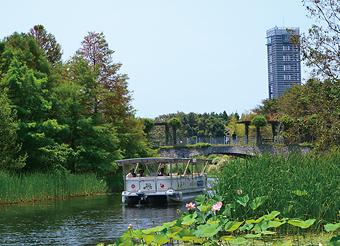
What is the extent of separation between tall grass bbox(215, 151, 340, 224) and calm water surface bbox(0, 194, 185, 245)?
13.4 feet

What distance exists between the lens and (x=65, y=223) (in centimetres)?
1745

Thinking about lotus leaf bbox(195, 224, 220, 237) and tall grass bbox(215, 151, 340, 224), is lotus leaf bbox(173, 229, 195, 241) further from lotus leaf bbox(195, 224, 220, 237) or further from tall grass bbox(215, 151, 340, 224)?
tall grass bbox(215, 151, 340, 224)

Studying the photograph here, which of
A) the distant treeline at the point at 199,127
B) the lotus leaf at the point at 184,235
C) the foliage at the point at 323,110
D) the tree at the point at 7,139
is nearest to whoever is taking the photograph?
the lotus leaf at the point at 184,235

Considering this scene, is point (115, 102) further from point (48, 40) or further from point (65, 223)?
point (65, 223)

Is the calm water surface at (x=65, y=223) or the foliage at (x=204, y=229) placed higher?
the foliage at (x=204, y=229)

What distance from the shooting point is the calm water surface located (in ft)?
45.1

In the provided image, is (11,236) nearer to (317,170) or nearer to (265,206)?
(265,206)

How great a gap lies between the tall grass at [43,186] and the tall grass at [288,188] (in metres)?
16.9

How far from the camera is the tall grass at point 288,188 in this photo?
9773 mm

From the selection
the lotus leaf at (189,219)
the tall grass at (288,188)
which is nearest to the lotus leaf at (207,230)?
the lotus leaf at (189,219)

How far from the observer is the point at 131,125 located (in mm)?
43938

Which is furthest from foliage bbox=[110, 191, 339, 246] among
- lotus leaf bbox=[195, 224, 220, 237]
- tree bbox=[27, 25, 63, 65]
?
tree bbox=[27, 25, 63, 65]

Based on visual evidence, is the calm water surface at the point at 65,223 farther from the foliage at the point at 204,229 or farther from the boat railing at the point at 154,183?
the foliage at the point at 204,229

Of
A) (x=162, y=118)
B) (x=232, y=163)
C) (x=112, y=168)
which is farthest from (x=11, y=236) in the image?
(x=162, y=118)
